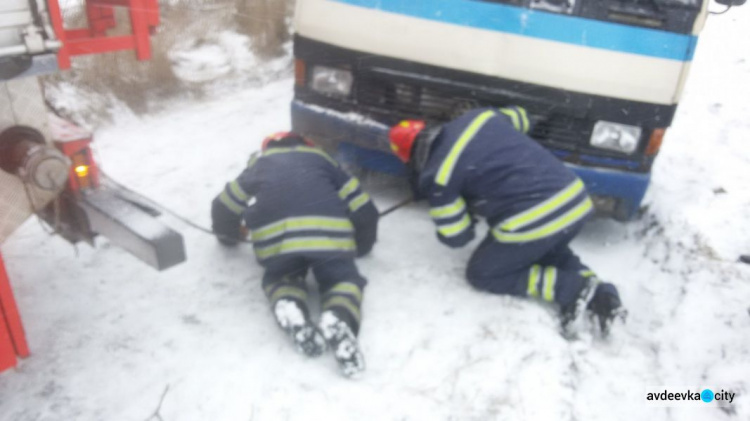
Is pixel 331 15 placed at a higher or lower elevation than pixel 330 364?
higher

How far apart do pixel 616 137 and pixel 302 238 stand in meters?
2.06

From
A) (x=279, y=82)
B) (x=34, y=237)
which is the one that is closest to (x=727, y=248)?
(x=34, y=237)

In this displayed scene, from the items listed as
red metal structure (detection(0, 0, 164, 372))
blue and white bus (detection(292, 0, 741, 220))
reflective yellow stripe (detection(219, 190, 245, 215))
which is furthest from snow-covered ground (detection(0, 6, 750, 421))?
blue and white bus (detection(292, 0, 741, 220))

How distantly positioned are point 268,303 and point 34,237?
5.52 feet

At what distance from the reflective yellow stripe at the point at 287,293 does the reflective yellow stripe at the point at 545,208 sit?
1189 millimetres

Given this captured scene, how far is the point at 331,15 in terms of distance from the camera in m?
3.67

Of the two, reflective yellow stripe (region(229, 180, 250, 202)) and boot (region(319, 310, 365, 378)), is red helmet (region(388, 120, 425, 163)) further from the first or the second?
boot (region(319, 310, 365, 378))

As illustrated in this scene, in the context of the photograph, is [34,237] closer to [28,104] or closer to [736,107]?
[28,104]

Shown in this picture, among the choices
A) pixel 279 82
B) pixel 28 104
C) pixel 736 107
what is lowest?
pixel 279 82

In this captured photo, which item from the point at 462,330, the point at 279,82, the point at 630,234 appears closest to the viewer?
the point at 462,330

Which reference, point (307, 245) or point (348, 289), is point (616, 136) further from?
point (307, 245)

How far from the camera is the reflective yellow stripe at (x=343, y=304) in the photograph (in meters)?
2.90

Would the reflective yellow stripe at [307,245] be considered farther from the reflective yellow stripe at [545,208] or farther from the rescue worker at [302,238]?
the reflective yellow stripe at [545,208]

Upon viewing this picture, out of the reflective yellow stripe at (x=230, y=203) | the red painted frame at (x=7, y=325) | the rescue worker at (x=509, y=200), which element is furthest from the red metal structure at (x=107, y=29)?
the rescue worker at (x=509, y=200)
